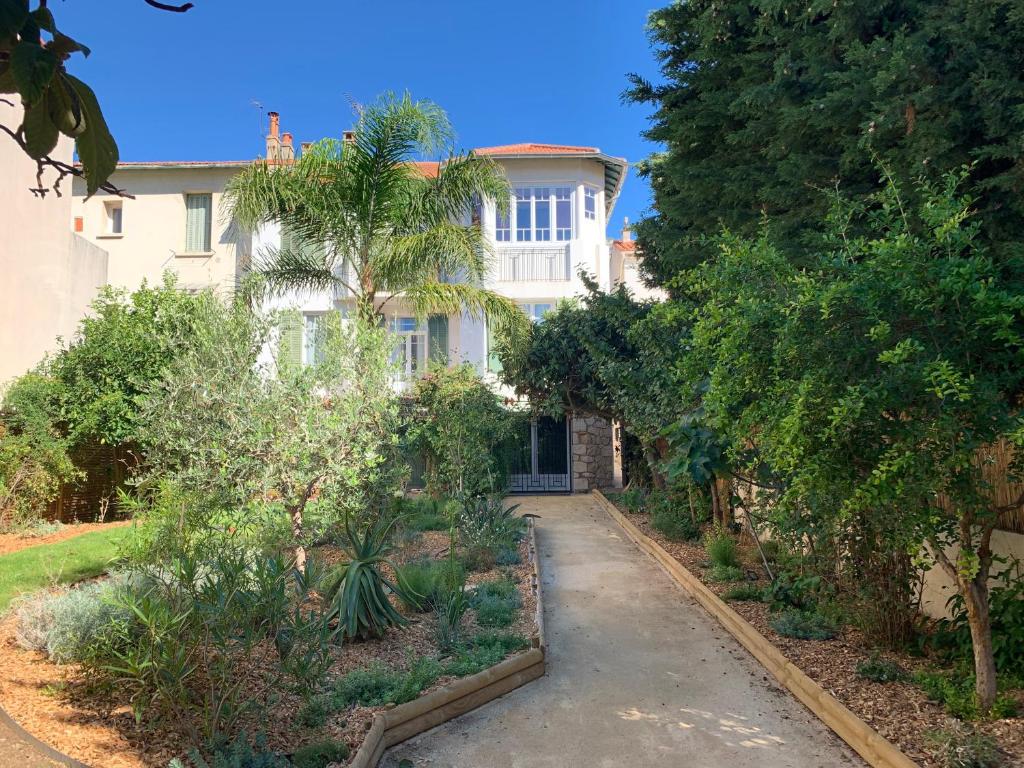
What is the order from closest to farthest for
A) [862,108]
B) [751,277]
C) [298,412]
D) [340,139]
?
[751,277], [862,108], [298,412], [340,139]

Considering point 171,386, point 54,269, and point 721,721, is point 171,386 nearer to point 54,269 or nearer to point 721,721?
point 721,721

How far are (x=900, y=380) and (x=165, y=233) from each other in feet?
76.1

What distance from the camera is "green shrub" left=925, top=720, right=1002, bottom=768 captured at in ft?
12.7

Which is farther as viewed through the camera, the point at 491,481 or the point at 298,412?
the point at 491,481

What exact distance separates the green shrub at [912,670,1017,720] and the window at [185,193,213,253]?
22502 millimetres

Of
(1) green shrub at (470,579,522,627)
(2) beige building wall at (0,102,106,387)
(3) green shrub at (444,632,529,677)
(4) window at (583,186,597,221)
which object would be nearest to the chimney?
(2) beige building wall at (0,102,106,387)

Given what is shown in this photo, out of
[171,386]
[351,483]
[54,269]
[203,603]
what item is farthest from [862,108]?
[54,269]

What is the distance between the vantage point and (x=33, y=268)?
14547 millimetres

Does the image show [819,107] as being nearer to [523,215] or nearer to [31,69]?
[31,69]

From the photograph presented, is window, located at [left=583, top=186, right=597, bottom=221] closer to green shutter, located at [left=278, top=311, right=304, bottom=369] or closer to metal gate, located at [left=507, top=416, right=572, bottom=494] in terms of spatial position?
metal gate, located at [left=507, top=416, right=572, bottom=494]

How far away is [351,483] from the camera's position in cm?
746

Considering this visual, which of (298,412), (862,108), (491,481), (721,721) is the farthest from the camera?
(491,481)

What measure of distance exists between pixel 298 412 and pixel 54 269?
1131 cm

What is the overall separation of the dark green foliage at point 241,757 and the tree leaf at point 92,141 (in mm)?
3241
